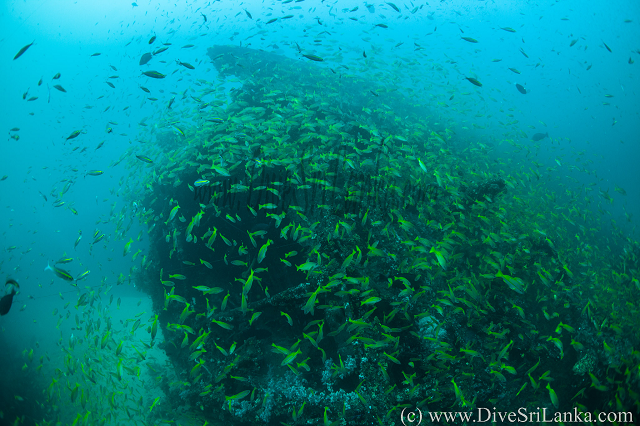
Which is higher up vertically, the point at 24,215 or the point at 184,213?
the point at 184,213

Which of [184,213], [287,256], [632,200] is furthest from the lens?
[632,200]

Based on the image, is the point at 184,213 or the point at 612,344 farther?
the point at 184,213

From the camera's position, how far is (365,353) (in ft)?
14.8

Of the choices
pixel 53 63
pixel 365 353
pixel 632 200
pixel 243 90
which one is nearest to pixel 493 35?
pixel 632 200

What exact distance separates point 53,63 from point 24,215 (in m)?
71.6

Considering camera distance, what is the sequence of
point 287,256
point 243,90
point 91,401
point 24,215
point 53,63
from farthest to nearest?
point 53,63, point 24,215, point 243,90, point 91,401, point 287,256

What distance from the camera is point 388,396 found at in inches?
167

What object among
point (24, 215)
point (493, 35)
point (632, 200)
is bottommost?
point (24, 215)

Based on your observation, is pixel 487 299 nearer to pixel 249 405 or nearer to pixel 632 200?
pixel 249 405

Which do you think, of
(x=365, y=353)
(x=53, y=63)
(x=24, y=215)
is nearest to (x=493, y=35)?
(x=365, y=353)

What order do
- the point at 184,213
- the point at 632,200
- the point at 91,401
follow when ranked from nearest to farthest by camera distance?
1. the point at 184,213
2. the point at 91,401
3. the point at 632,200

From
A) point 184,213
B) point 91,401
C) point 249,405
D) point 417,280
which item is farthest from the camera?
point 91,401

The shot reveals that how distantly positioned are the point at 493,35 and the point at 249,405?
17329 cm

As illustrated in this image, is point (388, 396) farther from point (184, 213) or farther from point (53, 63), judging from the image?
point (53, 63)
